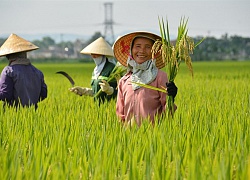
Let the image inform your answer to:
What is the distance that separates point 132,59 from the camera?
10.4 ft

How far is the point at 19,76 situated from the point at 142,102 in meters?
1.40

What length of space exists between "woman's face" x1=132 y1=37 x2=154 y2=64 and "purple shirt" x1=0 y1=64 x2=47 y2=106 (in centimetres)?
134

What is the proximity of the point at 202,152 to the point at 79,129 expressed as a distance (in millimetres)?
1027

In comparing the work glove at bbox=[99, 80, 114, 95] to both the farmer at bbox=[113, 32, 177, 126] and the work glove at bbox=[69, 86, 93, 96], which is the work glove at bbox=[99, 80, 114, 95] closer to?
the work glove at bbox=[69, 86, 93, 96]

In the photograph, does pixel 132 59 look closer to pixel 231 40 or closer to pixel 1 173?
pixel 1 173

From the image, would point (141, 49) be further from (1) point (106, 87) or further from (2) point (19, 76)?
(2) point (19, 76)

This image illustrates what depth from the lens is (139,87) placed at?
3.21m

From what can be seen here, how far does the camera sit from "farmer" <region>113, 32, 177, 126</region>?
124 inches

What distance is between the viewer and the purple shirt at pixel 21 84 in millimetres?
4094

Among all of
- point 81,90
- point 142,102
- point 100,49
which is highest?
point 100,49

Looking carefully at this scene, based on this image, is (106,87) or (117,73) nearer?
(106,87)

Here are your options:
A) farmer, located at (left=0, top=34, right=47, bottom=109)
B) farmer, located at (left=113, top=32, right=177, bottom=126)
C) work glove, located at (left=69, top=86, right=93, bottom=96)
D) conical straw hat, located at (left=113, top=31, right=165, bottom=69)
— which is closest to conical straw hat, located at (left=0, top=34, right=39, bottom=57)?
farmer, located at (left=0, top=34, right=47, bottom=109)

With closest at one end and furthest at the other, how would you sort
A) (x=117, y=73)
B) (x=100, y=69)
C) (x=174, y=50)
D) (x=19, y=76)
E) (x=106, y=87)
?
1. (x=174, y=50)
2. (x=19, y=76)
3. (x=106, y=87)
4. (x=117, y=73)
5. (x=100, y=69)

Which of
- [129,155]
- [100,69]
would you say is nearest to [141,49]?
[129,155]
